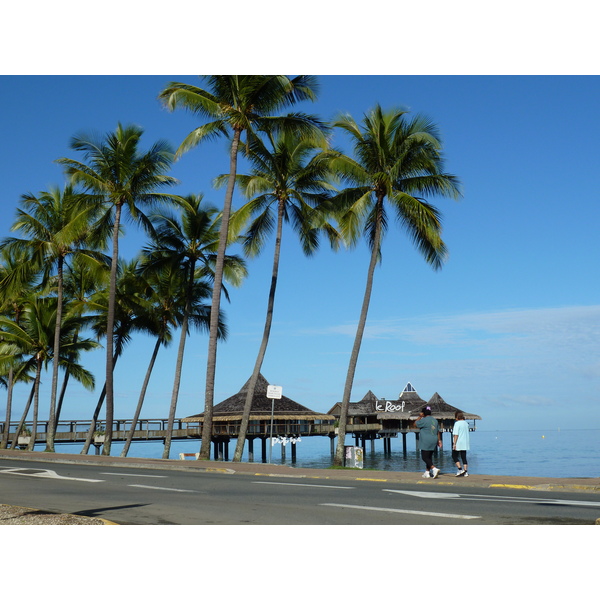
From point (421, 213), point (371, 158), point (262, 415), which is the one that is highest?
point (371, 158)

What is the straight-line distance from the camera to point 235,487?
14.9 metres

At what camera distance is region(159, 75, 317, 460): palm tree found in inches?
1046

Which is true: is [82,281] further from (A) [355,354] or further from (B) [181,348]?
(A) [355,354]

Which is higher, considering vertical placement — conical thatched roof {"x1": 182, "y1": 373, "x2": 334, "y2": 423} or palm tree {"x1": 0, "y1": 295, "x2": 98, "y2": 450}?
palm tree {"x1": 0, "y1": 295, "x2": 98, "y2": 450}

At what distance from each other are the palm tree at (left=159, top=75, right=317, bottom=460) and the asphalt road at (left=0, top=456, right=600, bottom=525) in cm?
966

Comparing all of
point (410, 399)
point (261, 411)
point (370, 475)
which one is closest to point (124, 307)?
point (261, 411)

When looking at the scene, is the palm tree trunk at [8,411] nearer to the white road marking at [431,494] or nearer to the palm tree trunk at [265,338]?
the palm tree trunk at [265,338]

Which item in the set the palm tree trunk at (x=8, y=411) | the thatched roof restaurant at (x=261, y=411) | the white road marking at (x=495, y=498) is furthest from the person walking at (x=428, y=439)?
the palm tree trunk at (x=8, y=411)

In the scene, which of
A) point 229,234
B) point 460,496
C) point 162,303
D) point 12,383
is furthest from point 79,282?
point 460,496

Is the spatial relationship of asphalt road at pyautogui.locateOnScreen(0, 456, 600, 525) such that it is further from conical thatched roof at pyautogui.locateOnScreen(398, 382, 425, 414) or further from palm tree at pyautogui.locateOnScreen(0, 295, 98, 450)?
conical thatched roof at pyautogui.locateOnScreen(398, 382, 425, 414)

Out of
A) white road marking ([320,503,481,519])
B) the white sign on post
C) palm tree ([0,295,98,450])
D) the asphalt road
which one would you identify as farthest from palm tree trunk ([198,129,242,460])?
palm tree ([0,295,98,450])

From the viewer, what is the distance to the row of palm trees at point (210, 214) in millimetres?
26719

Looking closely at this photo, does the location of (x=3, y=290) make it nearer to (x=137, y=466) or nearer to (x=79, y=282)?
(x=79, y=282)

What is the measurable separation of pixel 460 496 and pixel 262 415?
39.0m
